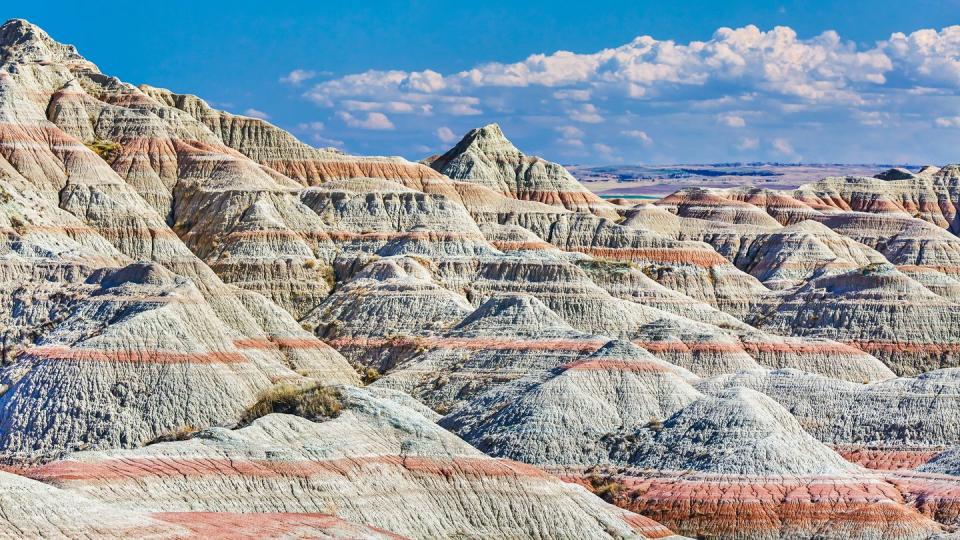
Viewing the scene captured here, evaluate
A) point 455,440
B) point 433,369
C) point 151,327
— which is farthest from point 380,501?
point 433,369

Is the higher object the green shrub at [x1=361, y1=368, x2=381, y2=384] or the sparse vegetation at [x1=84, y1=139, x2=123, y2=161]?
the sparse vegetation at [x1=84, y1=139, x2=123, y2=161]

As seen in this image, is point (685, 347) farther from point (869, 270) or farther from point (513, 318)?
point (869, 270)

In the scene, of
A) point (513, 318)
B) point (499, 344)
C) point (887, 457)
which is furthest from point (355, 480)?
point (513, 318)

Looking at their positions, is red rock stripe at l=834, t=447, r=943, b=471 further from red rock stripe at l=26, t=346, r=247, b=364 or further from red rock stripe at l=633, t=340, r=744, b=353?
red rock stripe at l=26, t=346, r=247, b=364

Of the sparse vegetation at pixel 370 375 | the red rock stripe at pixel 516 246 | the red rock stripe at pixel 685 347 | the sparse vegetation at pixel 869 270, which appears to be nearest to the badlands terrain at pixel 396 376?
the red rock stripe at pixel 685 347

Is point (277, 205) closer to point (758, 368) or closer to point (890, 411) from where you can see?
point (758, 368)

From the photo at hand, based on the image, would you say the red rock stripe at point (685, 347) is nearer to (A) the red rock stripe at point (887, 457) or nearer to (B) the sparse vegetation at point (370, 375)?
(B) the sparse vegetation at point (370, 375)

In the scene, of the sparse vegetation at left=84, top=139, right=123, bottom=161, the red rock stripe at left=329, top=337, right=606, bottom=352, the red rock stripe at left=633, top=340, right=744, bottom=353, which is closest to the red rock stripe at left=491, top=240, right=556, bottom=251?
the sparse vegetation at left=84, top=139, right=123, bottom=161
